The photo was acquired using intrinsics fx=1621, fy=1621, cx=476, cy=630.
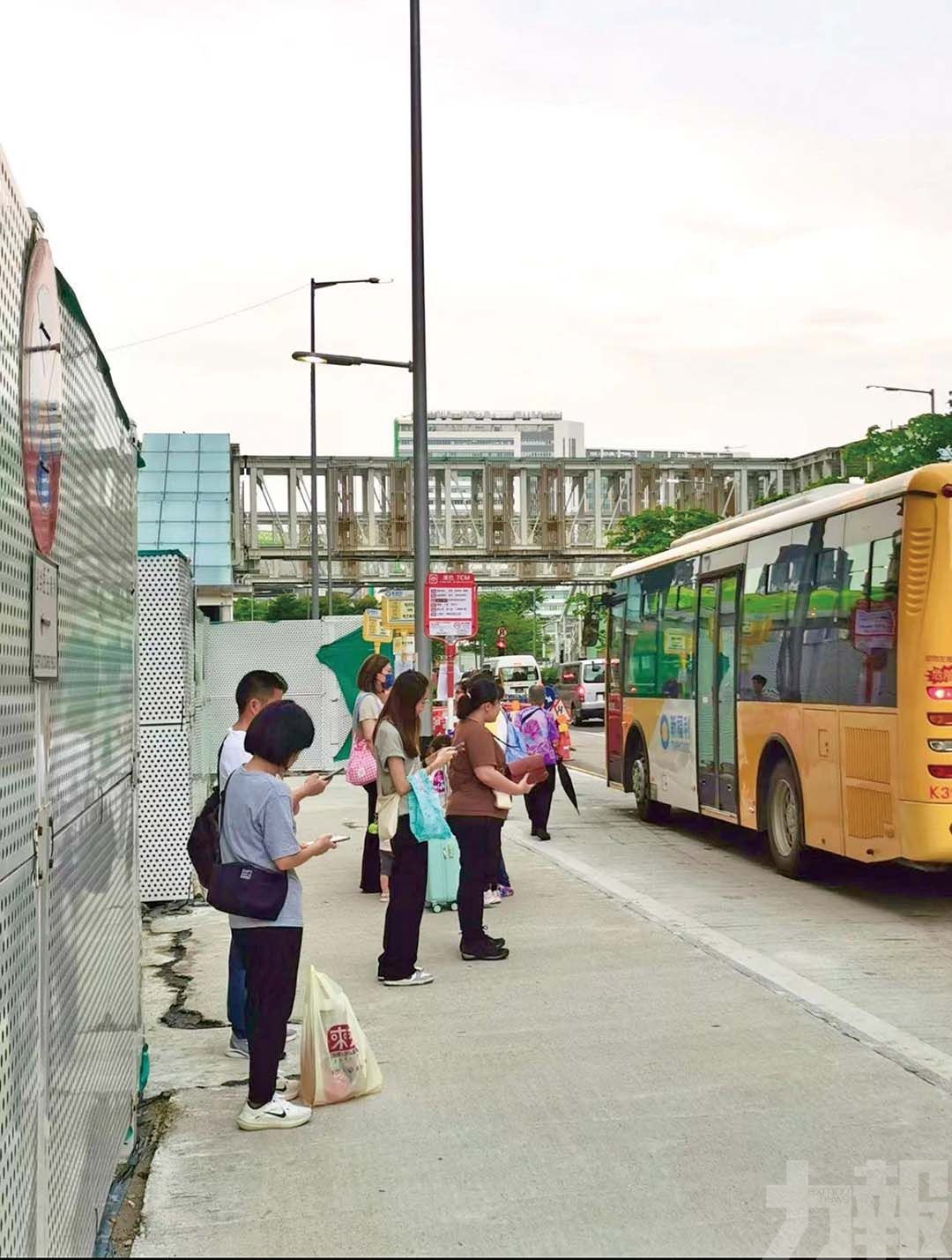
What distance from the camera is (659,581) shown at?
18.7 metres

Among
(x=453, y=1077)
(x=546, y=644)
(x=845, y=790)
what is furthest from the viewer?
(x=546, y=644)

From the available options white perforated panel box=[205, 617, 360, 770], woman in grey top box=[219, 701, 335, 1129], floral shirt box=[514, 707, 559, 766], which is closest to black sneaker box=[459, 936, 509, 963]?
woman in grey top box=[219, 701, 335, 1129]

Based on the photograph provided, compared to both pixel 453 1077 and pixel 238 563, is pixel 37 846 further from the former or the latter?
pixel 238 563

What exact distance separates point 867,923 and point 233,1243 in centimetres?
713

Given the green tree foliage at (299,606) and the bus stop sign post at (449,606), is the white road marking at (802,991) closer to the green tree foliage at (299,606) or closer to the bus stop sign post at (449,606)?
the bus stop sign post at (449,606)

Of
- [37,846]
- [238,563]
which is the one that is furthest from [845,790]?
[238,563]

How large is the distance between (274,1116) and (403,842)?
111 inches

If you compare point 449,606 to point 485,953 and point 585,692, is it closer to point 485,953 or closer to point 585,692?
point 485,953

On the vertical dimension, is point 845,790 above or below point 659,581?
below

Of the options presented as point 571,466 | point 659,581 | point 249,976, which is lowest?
point 249,976

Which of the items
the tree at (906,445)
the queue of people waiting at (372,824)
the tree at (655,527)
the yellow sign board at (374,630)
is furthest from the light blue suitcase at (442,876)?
the tree at (655,527)

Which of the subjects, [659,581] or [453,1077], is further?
[659,581]

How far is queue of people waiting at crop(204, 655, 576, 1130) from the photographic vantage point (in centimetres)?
615

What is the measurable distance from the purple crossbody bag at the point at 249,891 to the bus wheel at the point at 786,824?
7.72 meters
